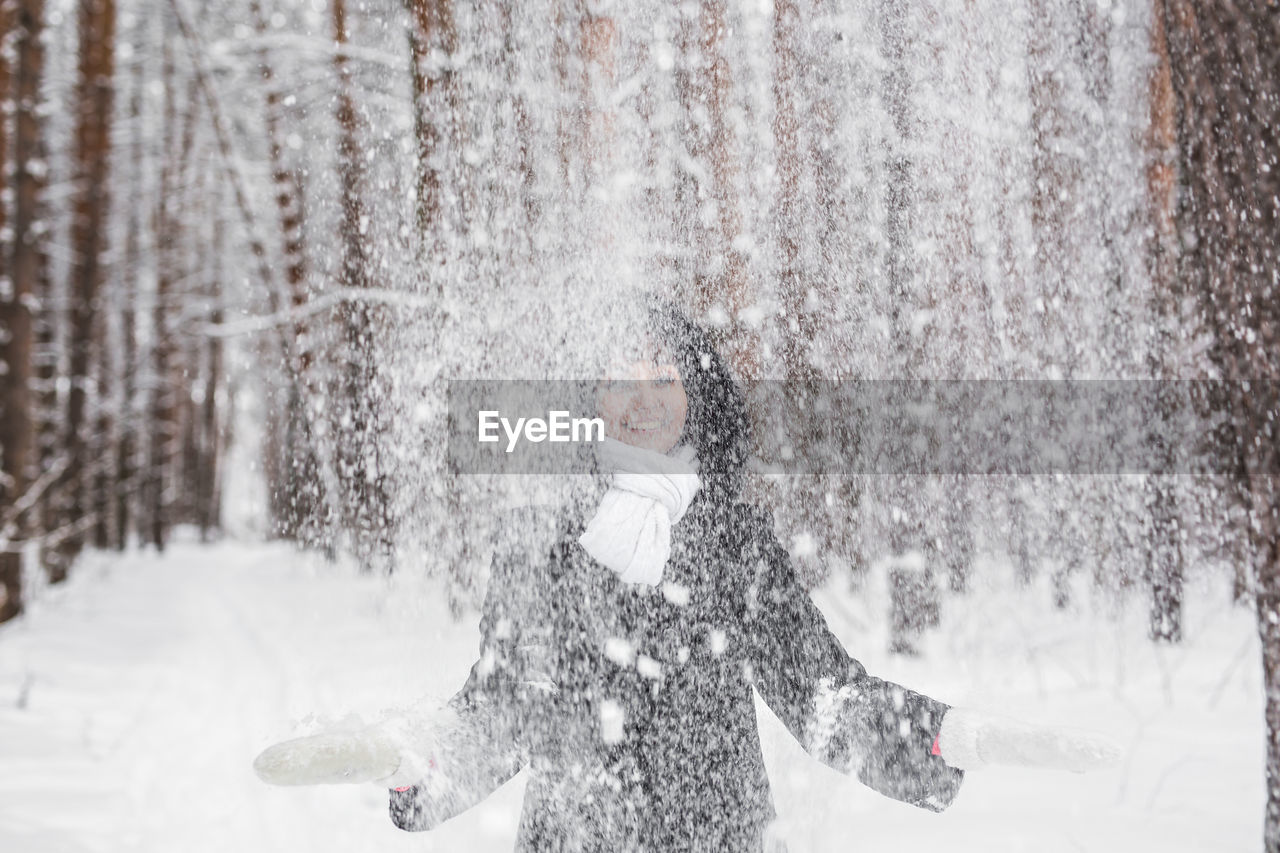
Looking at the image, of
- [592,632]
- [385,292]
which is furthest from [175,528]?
[592,632]

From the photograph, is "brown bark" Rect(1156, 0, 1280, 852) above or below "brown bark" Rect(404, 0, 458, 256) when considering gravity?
below

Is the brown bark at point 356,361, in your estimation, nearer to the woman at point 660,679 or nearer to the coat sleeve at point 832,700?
the woman at point 660,679

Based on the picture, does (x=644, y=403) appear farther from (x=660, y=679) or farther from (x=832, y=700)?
(x=832, y=700)

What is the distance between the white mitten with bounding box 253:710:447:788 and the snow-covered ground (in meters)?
1.94

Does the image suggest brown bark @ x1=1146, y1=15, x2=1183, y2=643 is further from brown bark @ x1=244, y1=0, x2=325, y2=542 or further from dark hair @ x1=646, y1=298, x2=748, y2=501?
brown bark @ x1=244, y1=0, x2=325, y2=542

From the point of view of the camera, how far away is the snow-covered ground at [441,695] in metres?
3.03

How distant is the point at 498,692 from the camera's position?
1.58m

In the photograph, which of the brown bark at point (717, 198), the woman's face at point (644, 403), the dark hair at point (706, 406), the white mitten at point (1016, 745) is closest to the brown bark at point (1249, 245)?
the white mitten at point (1016, 745)

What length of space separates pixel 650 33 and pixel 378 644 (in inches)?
213

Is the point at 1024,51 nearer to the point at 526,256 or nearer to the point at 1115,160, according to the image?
the point at 1115,160

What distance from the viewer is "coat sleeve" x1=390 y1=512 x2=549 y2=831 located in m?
1.54

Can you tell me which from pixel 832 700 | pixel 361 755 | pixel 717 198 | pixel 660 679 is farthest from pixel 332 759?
pixel 717 198

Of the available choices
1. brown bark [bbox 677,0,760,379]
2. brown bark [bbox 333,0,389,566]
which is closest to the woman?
brown bark [bbox 677,0,760,379]

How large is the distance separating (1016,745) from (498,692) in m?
1.00
